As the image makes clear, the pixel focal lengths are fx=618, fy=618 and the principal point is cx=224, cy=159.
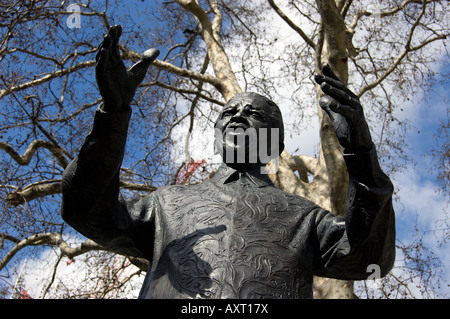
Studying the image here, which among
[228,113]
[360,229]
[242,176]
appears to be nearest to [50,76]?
[228,113]

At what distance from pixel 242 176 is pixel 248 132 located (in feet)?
0.75

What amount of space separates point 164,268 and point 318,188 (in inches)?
215

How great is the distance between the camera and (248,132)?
3.16 meters

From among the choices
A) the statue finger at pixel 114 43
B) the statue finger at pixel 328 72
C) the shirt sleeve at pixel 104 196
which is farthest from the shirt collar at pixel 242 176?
the statue finger at pixel 114 43

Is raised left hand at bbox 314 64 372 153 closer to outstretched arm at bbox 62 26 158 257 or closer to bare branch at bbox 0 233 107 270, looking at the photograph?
outstretched arm at bbox 62 26 158 257

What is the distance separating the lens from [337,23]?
25.8 ft

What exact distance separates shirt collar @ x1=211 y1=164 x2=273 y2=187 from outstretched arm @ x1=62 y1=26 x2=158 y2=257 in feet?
1.69

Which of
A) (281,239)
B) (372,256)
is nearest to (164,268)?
(281,239)

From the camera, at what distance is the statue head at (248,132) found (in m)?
3.15

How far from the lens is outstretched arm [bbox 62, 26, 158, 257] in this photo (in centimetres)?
257

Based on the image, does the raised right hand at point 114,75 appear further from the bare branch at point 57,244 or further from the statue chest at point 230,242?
the bare branch at point 57,244

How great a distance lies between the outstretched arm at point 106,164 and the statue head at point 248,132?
60 centimetres

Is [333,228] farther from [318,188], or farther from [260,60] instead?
[260,60]

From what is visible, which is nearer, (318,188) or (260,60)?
(318,188)
